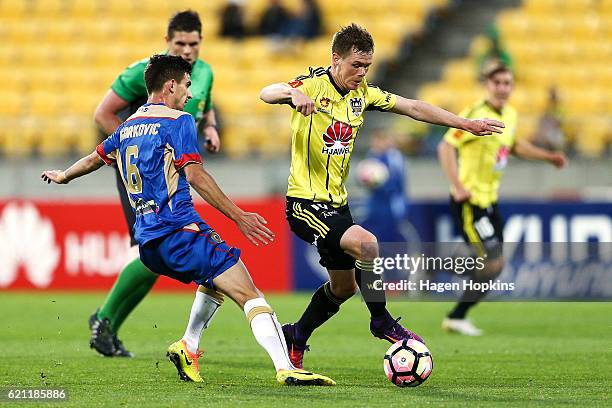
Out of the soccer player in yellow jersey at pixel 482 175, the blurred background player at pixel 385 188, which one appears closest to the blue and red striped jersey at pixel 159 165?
the soccer player in yellow jersey at pixel 482 175

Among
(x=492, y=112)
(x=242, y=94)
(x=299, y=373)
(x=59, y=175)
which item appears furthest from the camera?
(x=242, y=94)

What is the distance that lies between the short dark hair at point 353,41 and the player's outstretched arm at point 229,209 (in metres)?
1.24

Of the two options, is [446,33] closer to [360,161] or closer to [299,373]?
[360,161]

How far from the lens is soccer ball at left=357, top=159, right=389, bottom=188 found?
53.6 ft

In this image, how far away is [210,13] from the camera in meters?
22.4

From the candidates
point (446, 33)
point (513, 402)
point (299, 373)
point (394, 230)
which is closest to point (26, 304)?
point (394, 230)

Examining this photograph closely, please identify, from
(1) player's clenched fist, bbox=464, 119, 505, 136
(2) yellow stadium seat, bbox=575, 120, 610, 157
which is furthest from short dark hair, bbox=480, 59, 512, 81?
(2) yellow stadium seat, bbox=575, 120, 610, 157

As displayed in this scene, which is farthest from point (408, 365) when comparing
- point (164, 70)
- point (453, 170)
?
point (453, 170)

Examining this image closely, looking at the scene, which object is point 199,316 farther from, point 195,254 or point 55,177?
point 55,177

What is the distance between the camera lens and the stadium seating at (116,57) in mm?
18922

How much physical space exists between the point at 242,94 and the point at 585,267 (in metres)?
8.47

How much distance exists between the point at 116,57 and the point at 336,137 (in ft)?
47.9

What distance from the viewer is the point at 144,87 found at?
29.3 ft

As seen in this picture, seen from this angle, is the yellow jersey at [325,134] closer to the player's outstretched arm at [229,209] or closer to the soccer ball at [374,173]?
the player's outstretched arm at [229,209]
